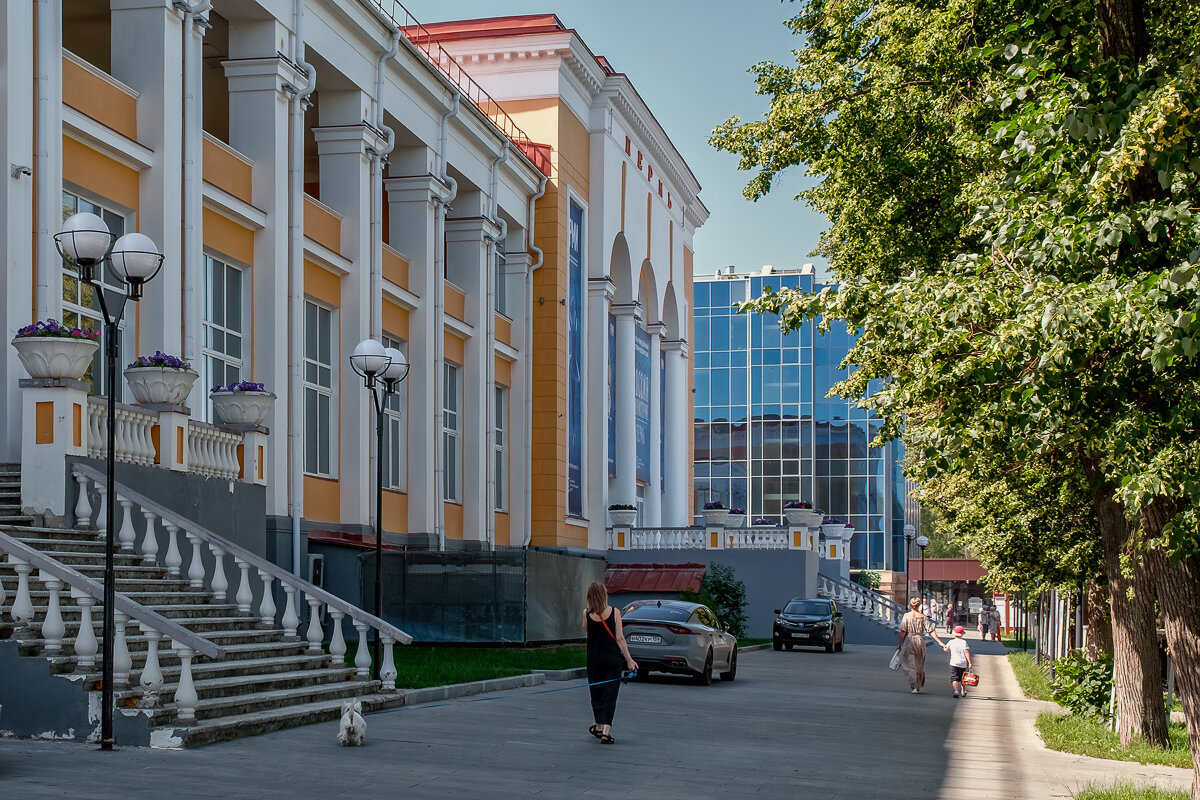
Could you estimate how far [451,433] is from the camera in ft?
128

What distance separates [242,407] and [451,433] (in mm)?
17873

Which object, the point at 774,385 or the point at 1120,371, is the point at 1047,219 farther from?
the point at 774,385

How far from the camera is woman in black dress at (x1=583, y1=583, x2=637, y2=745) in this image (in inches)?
561

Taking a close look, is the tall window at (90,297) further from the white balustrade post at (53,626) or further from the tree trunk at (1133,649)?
the tree trunk at (1133,649)

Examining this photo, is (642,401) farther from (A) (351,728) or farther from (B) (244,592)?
(A) (351,728)

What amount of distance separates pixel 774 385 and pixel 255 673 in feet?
287

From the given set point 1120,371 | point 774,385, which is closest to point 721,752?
point 1120,371

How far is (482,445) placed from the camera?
3975 cm

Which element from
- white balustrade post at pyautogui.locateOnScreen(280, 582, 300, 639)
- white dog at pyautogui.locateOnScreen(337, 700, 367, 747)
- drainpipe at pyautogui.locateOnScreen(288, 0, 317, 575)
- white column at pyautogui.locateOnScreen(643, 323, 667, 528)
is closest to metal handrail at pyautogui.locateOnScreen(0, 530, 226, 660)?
white dog at pyautogui.locateOnScreen(337, 700, 367, 747)

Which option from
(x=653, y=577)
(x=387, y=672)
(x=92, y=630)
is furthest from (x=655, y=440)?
(x=92, y=630)

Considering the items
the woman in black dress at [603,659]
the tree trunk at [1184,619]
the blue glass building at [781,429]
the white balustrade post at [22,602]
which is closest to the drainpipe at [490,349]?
the woman in black dress at [603,659]

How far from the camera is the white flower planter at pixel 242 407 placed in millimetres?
21188

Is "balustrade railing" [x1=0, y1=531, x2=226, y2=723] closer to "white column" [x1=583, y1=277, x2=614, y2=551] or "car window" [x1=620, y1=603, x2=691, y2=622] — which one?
"car window" [x1=620, y1=603, x2=691, y2=622]

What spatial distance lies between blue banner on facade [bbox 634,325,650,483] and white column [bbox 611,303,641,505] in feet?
6.19
